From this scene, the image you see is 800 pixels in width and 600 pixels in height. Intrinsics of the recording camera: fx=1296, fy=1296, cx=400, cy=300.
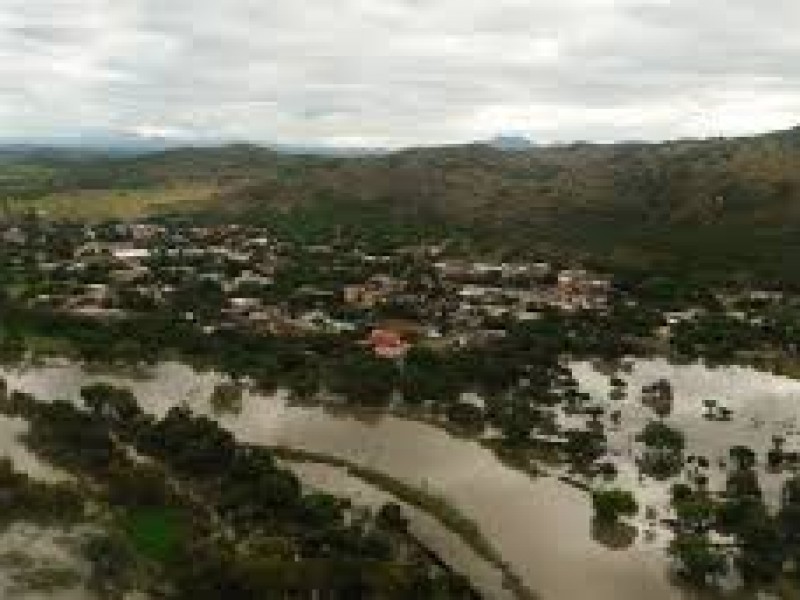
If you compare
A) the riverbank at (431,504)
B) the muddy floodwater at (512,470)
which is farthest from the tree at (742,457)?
the riverbank at (431,504)

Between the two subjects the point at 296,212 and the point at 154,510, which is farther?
the point at 296,212

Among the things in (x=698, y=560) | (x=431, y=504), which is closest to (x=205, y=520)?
(x=431, y=504)

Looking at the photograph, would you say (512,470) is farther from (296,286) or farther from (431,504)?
(296,286)

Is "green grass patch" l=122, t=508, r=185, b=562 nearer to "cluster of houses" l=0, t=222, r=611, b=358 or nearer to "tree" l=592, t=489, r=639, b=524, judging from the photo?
"tree" l=592, t=489, r=639, b=524

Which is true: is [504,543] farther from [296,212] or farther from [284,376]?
[296,212]

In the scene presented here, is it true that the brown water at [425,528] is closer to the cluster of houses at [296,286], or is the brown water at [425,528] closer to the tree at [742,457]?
the tree at [742,457]

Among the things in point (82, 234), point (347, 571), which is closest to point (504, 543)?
point (347, 571)
